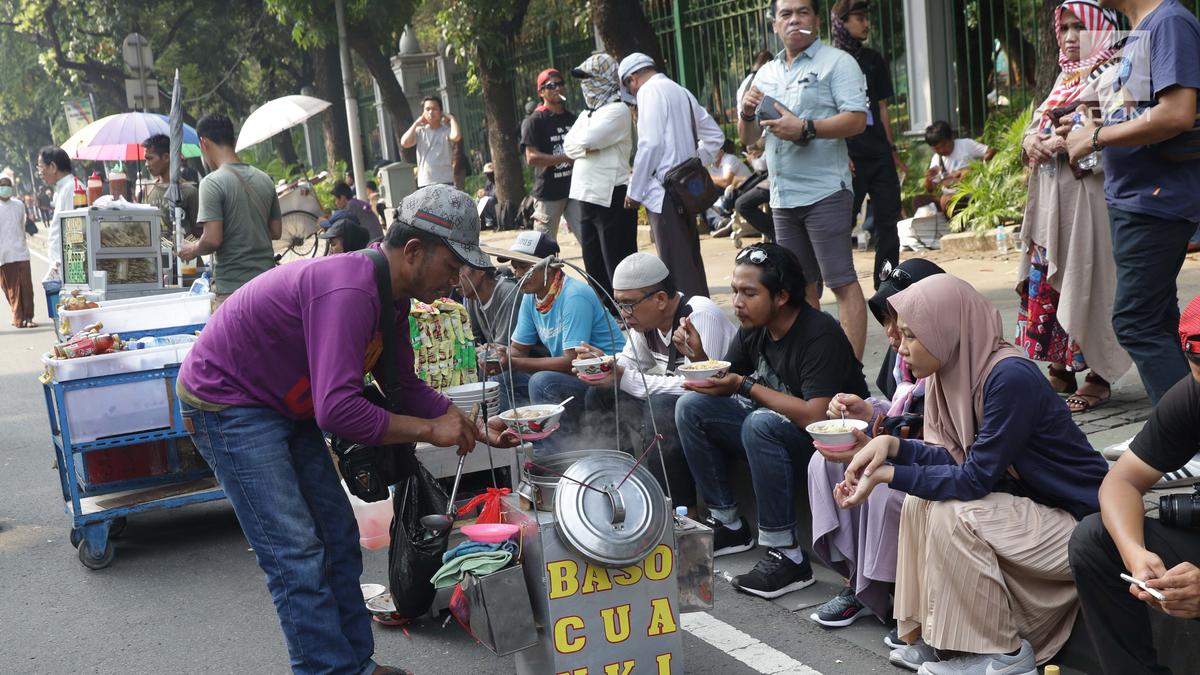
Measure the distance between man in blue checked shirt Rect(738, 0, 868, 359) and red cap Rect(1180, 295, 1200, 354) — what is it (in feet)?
10.2

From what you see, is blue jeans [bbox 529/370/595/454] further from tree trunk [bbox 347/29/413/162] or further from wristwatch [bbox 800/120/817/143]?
tree trunk [bbox 347/29/413/162]

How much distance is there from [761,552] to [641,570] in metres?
1.47

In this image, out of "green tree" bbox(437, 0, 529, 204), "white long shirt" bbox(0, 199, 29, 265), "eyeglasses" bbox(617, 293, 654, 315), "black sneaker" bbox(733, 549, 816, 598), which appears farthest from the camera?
"green tree" bbox(437, 0, 529, 204)

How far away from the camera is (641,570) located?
11.5 ft

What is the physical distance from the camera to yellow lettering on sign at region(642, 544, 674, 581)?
3514 millimetres

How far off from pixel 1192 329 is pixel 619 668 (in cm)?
182

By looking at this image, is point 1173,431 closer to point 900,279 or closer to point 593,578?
point 900,279

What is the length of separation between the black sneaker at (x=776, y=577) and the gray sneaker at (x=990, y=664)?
0.92m

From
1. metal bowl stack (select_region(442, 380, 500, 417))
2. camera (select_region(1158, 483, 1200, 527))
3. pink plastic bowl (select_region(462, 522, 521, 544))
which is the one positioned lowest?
pink plastic bowl (select_region(462, 522, 521, 544))

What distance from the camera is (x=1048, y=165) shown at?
504 centimetres

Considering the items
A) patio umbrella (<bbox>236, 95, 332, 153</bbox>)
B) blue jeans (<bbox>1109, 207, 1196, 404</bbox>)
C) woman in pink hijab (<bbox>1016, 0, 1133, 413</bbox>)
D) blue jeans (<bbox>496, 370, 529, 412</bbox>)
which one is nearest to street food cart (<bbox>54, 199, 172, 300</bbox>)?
blue jeans (<bbox>496, 370, 529, 412</bbox>)

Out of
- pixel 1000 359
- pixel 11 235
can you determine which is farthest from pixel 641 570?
pixel 11 235

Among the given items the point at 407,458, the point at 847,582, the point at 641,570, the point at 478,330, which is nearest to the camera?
the point at 641,570

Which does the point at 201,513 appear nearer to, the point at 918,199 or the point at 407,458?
the point at 407,458
